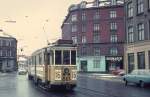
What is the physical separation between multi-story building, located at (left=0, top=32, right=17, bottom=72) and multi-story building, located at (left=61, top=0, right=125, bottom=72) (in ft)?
115

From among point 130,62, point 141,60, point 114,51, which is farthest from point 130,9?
point 114,51

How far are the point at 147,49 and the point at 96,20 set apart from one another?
47.3m

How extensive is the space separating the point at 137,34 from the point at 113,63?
40.3 meters

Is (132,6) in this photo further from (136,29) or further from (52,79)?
(52,79)

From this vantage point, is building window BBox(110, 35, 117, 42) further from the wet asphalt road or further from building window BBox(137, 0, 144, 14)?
the wet asphalt road

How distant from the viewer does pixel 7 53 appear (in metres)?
129

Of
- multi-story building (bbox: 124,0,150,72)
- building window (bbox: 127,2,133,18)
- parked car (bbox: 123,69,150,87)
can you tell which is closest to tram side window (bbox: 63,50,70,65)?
parked car (bbox: 123,69,150,87)

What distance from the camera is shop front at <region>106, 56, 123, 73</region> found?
3585 inches

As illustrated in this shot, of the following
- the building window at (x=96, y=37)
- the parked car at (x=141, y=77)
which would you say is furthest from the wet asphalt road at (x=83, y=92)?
the building window at (x=96, y=37)

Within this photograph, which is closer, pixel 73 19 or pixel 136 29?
pixel 136 29

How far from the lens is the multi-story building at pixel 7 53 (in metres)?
126

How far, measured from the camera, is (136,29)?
5231cm

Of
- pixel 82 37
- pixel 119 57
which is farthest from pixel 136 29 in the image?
pixel 82 37

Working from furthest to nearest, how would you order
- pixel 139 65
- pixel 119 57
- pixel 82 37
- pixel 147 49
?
pixel 82 37 → pixel 119 57 → pixel 139 65 → pixel 147 49
